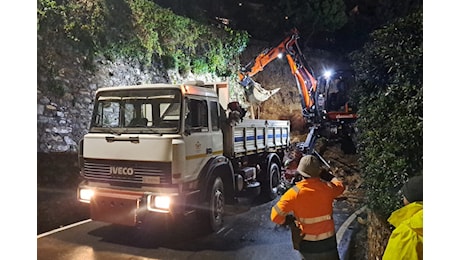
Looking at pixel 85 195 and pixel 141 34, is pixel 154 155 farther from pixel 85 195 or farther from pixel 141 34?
pixel 141 34

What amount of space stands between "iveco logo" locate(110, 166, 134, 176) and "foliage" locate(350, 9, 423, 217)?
1847 millimetres

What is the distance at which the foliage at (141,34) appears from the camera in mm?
3105

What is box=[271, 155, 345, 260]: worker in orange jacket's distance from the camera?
172 centimetres

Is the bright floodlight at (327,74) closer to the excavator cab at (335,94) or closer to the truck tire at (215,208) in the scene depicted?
the excavator cab at (335,94)

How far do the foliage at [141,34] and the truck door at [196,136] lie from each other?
702mm

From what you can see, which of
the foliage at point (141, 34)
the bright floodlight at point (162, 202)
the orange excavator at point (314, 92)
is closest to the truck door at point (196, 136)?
the bright floodlight at point (162, 202)

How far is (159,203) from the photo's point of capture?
2.59 m

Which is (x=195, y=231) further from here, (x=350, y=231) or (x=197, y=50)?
(x=197, y=50)
